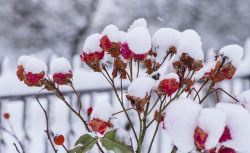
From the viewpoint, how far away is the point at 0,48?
11406mm

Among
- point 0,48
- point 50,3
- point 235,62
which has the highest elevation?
point 50,3

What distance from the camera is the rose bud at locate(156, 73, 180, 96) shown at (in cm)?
75

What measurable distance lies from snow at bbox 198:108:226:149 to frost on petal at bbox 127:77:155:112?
15 cm

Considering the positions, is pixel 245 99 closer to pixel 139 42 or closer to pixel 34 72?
pixel 139 42

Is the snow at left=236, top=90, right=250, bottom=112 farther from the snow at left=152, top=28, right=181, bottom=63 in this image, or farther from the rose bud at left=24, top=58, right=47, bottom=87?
the rose bud at left=24, top=58, right=47, bottom=87

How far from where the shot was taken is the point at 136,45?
0.80m

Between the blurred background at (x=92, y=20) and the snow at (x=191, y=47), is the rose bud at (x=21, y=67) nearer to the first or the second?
the snow at (x=191, y=47)

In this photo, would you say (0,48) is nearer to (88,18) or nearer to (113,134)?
(88,18)

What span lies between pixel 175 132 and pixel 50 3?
36.7 ft

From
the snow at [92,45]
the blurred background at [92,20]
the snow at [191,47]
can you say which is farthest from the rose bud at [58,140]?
the blurred background at [92,20]

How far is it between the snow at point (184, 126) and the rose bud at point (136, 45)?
7.2 inches

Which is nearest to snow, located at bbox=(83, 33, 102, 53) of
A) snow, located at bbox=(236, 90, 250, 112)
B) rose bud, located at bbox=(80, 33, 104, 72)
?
rose bud, located at bbox=(80, 33, 104, 72)

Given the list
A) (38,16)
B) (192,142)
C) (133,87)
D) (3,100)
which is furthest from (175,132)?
(38,16)

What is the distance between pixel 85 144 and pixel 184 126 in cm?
25
